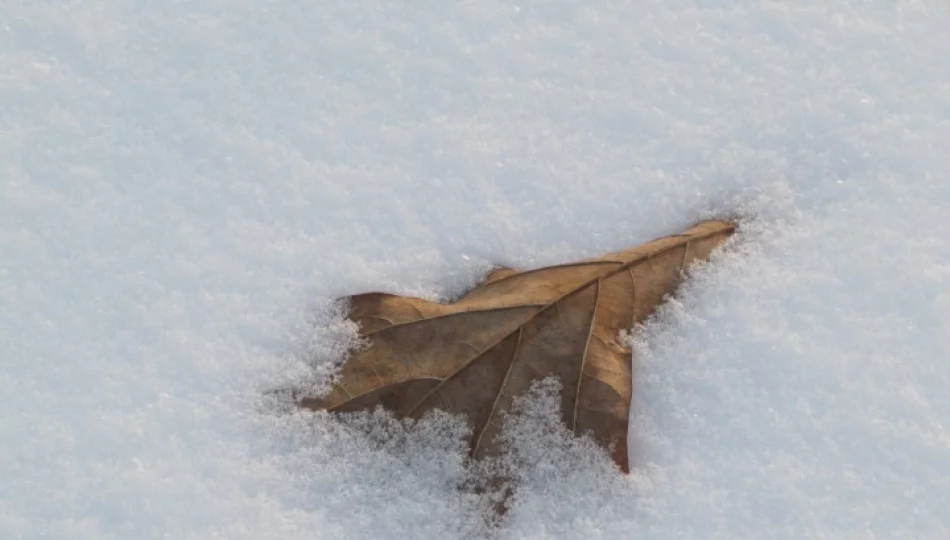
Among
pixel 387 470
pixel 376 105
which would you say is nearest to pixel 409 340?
pixel 387 470

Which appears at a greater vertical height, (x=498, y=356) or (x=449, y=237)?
(x=449, y=237)

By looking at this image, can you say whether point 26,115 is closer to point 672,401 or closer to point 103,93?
point 103,93

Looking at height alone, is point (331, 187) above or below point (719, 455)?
above

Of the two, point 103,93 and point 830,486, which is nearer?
point 830,486

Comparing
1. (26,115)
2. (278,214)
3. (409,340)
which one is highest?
(26,115)
